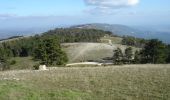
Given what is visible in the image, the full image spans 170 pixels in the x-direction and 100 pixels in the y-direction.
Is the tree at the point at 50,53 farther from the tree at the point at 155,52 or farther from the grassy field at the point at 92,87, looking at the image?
the grassy field at the point at 92,87

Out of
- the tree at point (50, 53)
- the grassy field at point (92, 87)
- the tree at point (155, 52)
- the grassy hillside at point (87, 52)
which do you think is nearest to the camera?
the grassy field at point (92, 87)

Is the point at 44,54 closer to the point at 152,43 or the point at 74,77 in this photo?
the point at 152,43

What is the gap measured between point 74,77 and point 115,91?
6954 millimetres

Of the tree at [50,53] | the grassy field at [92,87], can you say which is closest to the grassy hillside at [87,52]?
the tree at [50,53]

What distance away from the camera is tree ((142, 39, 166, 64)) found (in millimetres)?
97812

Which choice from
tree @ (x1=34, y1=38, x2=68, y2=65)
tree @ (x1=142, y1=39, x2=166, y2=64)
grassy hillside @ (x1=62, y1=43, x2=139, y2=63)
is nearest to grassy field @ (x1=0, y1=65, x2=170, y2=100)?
tree @ (x1=34, y1=38, x2=68, y2=65)

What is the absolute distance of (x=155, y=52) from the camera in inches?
3910

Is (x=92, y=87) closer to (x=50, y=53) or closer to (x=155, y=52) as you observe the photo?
(x=50, y=53)

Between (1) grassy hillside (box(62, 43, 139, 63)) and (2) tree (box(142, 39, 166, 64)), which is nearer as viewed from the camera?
(2) tree (box(142, 39, 166, 64))

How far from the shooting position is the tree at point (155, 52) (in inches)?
3851

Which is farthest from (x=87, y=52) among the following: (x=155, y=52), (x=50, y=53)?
(x=50, y=53)

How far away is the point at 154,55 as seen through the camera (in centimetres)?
9925

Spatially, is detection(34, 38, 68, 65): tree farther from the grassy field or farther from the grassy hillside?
the grassy field

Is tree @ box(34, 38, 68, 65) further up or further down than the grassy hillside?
further up
